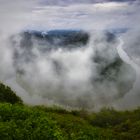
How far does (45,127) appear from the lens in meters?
33.5

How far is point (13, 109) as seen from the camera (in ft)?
126

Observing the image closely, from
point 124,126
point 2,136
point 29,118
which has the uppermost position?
point 124,126

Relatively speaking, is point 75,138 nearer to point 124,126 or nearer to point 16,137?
point 16,137

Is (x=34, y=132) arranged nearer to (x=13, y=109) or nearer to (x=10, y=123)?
(x=10, y=123)

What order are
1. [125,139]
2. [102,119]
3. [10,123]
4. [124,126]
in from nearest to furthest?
[10,123]
[125,139]
[124,126]
[102,119]

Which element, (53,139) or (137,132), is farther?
(137,132)

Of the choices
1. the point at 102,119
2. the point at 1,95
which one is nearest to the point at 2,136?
the point at 1,95

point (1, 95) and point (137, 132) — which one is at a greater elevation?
point (1, 95)

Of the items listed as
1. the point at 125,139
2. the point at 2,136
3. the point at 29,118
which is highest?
the point at 125,139

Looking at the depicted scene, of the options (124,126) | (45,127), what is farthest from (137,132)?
(45,127)

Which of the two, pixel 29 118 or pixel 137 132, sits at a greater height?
pixel 137 132

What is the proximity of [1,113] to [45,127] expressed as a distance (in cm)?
567

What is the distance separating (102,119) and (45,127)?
4922 inches

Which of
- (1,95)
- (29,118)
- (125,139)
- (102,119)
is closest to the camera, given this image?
(29,118)
